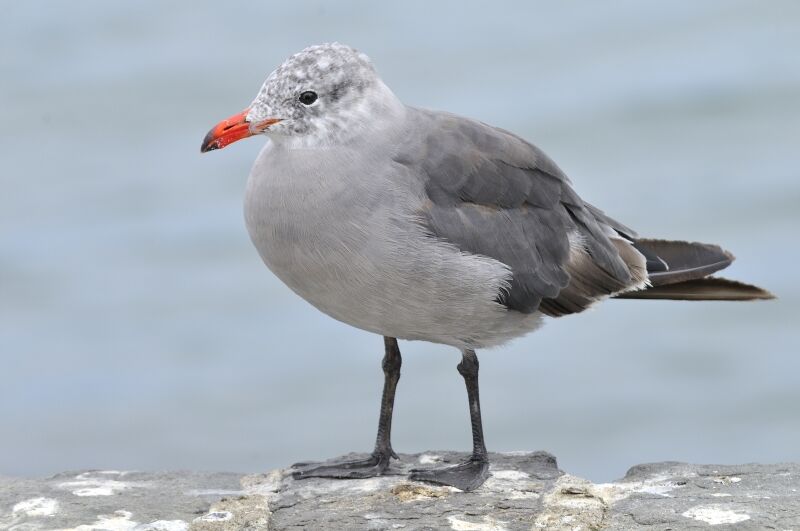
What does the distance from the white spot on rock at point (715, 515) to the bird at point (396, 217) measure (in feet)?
3.35

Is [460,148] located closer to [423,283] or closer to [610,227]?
[423,283]

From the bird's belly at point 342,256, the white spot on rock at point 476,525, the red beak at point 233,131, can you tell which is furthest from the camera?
the red beak at point 233,131

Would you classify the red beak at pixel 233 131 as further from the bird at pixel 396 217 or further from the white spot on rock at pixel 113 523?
the white spot on rock at pixel 113 523

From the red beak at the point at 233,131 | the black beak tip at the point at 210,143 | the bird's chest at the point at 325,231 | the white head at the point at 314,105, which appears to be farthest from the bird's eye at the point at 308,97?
the black beak tip at the point at 210,143

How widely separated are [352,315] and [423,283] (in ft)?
1.14

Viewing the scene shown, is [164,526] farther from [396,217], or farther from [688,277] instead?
[688,277]

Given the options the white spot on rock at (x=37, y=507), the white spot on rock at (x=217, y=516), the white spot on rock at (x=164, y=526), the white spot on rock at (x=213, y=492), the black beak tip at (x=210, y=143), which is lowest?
the white spot on rock at (x=164, y=526)

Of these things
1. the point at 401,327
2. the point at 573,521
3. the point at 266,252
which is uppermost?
the point at 266,252

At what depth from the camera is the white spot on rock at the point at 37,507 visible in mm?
5035

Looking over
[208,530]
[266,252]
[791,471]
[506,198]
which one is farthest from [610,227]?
[208,530]

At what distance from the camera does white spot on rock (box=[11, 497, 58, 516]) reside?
5035 millimetres

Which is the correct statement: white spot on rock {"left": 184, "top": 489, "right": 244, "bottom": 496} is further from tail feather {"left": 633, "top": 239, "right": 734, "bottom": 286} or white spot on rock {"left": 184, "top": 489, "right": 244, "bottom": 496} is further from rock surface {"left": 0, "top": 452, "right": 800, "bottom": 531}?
tail feather {"left": 633, "top": 239, "right": 734, "bottom": 286}

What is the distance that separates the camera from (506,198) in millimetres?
5703

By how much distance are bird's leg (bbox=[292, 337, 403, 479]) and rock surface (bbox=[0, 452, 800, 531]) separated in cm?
7
